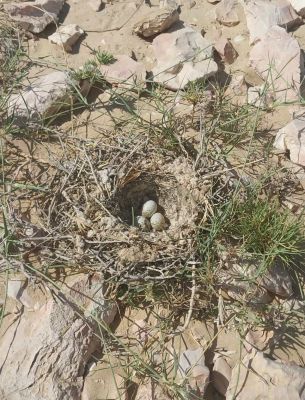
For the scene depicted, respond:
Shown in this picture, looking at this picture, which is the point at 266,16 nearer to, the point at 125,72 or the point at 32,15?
the point at 125,72

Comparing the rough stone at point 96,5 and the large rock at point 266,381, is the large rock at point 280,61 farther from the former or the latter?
the large rock at point 266,381

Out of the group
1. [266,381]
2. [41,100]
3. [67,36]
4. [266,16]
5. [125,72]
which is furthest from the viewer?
[266,16]

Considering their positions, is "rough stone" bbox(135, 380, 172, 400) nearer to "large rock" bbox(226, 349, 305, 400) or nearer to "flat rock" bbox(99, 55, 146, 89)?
"large rock" bbox(226, 349, 305, 400)

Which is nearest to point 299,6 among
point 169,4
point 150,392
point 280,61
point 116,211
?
point 280,61

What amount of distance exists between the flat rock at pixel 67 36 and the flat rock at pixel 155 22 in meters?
0.36

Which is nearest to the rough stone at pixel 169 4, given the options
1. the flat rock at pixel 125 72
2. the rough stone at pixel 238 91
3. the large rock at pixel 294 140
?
the flat rock at pixel 125 72

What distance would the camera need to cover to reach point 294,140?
2738 mm

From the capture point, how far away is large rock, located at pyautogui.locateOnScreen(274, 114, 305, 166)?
273 centimetres

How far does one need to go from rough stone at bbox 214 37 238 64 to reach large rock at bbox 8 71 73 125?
3.13 feet

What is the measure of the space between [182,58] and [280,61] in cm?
57

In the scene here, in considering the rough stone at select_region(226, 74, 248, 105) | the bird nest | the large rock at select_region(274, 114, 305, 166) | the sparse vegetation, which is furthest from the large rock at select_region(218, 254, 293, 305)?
the rough stone at select_region(226, 74, 248, 105)

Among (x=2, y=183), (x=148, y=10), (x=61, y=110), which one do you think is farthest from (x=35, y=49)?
(x=2, y=183)

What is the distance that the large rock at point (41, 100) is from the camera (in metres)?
2.78

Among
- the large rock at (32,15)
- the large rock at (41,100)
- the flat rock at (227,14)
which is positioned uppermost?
the large rock at (32,15)
